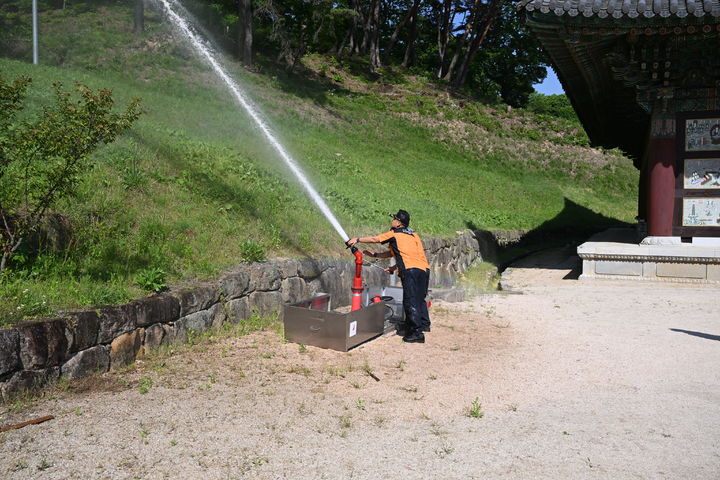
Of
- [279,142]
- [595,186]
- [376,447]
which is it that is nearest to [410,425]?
[376,447]

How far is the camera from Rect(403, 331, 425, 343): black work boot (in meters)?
7.08

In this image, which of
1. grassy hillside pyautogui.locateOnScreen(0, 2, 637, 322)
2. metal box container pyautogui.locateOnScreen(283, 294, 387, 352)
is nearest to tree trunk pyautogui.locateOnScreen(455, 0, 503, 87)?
grassy hillside pyautogui.locateOnScreen(0, 2, 637, 322)

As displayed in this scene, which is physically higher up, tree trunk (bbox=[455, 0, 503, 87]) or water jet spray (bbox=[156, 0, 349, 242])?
tree trunk (bbox=[455, 0, 503, 87])

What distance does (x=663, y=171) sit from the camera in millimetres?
12172

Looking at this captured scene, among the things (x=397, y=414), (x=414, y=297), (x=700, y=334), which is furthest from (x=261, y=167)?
(x=700, y=334)

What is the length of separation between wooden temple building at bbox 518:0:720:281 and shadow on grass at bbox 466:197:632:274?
297 centimetres

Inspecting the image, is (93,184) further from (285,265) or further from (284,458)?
(284,458)

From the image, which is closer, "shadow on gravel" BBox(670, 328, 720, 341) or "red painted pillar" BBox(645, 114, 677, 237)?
"shadow on gravel" BBox(670, 328, 720, 341)

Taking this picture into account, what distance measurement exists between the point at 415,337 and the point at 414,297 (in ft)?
1.73

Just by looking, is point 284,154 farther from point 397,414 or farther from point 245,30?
point 245,30

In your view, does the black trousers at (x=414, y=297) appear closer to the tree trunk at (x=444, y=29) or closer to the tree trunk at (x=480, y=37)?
the tree trunk at (x=480, y=37)

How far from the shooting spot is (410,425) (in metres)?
4.40

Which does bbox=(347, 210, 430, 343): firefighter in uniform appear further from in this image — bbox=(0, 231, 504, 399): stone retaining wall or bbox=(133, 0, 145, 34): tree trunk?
bbox=(133, 0, 145, 34): tree trunk

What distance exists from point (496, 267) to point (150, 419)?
1367 cm
